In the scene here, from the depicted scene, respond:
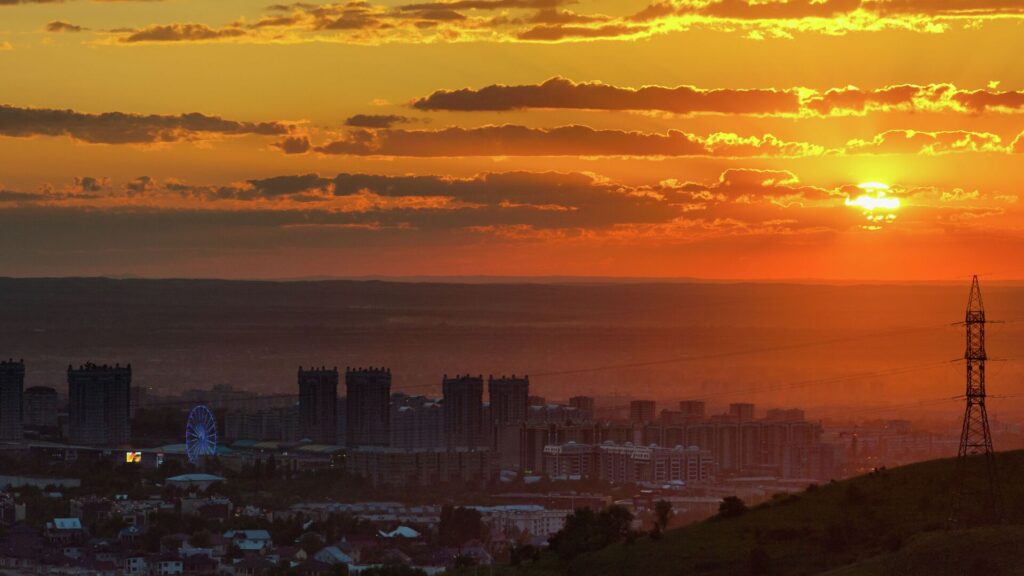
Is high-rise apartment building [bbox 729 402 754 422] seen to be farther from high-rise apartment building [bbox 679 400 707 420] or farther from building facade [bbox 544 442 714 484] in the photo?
building facade [bbox 544 442 714 484]

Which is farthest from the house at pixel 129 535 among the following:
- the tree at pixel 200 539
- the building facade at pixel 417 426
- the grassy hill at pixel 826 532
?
the building facade at pixel 417 426

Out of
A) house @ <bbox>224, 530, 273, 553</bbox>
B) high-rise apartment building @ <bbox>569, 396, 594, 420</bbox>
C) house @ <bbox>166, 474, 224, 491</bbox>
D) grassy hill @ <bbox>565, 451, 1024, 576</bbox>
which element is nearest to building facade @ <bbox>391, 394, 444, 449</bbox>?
high-rise apartment building @ <bbox>569, 396, 594, 420</bbox>

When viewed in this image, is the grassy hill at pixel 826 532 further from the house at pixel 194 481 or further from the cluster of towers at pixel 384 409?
the cluster of towers at pixel 384 409

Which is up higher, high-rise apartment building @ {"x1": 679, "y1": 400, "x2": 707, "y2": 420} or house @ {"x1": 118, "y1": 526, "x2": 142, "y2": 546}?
high-rise apartment building @ {"x1": 679, "y1": 400, "x2": 707, "y2": 420}

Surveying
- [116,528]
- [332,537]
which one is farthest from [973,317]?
[116,528]

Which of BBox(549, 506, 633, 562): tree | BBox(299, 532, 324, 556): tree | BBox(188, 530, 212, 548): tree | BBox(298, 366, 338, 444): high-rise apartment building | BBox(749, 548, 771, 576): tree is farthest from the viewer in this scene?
BBox(298, 366, 338, 444): high-rise apartment building

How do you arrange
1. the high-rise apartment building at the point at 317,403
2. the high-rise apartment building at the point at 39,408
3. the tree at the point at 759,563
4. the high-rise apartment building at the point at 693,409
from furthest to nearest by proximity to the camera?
the high-rise apartment building at the point at 39,408 → the high-rise apartment building at the point at 317,403 → the high-rise apartment building at the point at 693,409 → the tree at the point at 759,563
